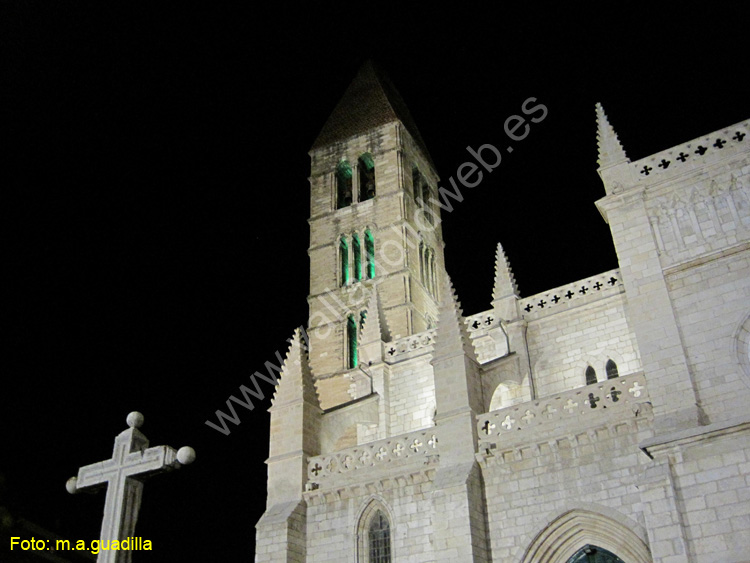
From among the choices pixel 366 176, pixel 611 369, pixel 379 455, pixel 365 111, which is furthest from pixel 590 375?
pixel 365 111

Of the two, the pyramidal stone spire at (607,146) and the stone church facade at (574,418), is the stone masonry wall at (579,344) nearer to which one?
the stone church facade at (574,418)

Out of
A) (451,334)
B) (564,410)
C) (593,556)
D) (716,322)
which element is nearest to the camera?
(716,322)

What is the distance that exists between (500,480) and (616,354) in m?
6.79

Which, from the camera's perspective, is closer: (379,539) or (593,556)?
(593,556)

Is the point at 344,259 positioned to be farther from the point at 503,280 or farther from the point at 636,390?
the point at 636,390

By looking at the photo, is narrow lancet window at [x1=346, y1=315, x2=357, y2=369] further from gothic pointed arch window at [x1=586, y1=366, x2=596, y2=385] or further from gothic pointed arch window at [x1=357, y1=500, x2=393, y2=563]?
gothic pointed arch window at [x1=357, y1=500, x2=393, y2=563]

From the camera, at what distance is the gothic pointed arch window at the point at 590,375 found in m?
21.8

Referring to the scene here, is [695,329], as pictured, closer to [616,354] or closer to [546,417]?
[546,417]

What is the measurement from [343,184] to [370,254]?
5788 mm

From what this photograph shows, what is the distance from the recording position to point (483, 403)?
1914 cm

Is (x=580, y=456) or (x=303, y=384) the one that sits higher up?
(x=303, y=384)

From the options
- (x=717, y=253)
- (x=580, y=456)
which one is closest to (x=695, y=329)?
(x=717, y=253)

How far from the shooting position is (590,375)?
72.0ft

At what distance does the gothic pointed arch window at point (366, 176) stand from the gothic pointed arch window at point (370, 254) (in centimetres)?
288
